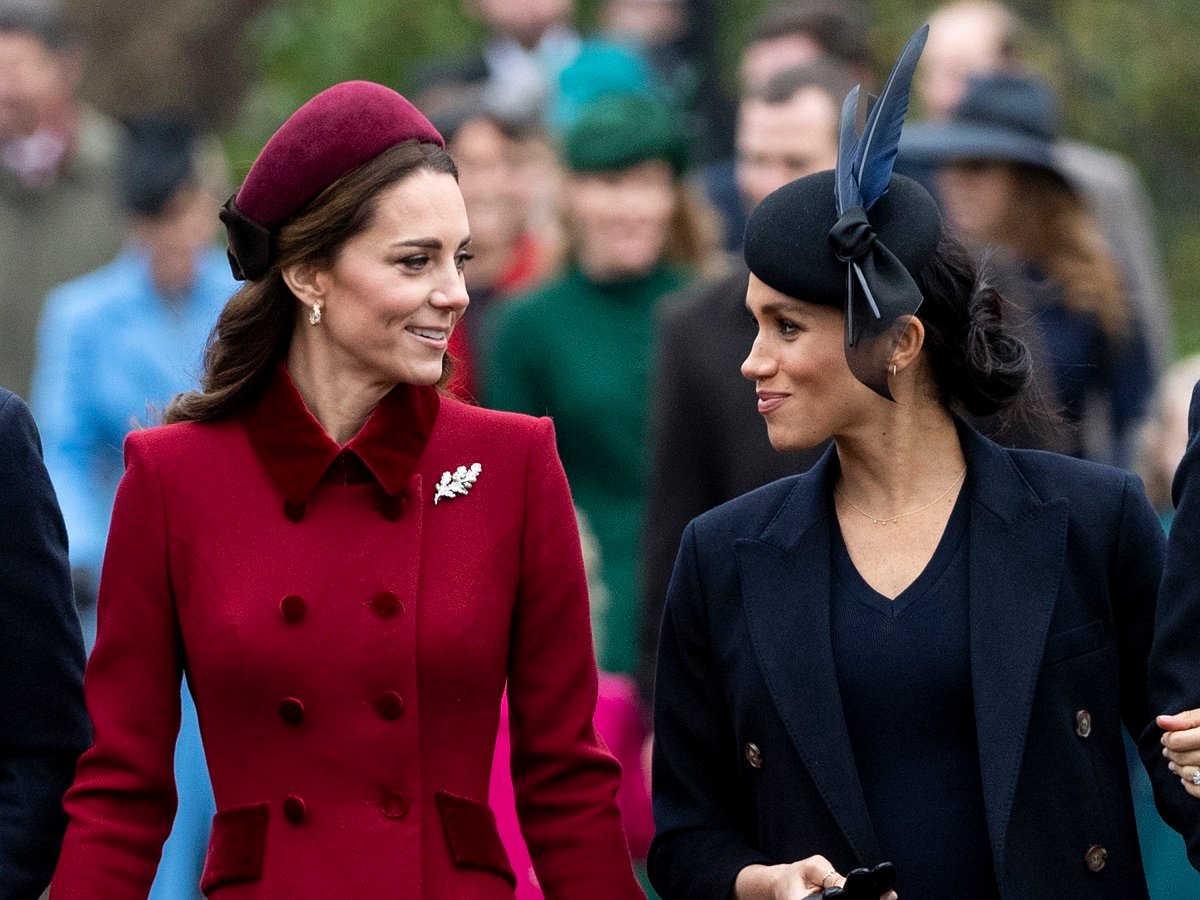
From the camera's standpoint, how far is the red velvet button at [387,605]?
5.02m

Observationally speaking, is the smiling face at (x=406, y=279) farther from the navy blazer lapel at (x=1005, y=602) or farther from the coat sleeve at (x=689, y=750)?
the navy blazer lapel at (x=1005, y=602)

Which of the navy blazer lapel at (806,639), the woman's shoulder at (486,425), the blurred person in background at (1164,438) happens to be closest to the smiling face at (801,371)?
the navy blazer lapel at (806,639)

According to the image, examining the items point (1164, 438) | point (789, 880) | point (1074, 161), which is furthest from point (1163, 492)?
point (789, 880)

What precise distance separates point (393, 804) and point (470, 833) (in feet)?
0.49

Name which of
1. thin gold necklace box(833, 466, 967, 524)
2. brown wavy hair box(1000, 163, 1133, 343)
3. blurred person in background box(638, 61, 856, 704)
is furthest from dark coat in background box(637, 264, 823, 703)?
thin gold necklace box(833, 466, 967, 524)

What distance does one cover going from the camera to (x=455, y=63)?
11969 millimetres

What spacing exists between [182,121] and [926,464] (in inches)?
211

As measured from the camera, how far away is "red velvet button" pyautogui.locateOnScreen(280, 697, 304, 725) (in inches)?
195

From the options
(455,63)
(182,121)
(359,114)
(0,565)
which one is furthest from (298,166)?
(455,63)

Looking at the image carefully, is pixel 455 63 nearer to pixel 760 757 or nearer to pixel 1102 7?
pixel 1102 7

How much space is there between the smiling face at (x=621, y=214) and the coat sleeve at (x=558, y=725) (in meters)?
3.39

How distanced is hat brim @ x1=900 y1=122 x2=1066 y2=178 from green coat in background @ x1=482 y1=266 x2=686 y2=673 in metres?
0.97

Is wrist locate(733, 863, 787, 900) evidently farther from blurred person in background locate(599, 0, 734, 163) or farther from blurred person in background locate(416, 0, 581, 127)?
blurred person in background locate(599, 0, 734, 163)

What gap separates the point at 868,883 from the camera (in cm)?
466
